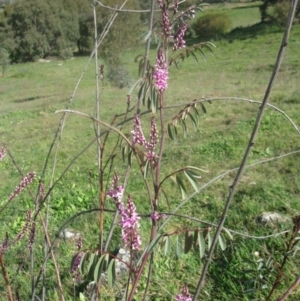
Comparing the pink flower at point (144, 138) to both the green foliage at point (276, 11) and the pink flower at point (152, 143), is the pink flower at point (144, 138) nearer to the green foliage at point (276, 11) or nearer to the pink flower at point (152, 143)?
the pink flower at point (152, 143)

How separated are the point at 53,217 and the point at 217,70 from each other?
12492mm

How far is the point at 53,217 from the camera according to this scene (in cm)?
430

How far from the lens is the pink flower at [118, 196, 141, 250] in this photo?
823 millimetres

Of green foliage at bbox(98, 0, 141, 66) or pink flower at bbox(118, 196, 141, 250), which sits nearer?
pink flower at bbox(118, 196, 141, 250)

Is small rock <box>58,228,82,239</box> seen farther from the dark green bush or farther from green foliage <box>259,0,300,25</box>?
the dark green bush

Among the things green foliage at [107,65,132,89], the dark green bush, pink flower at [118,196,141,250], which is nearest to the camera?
pink flower at [118,196,141,250]

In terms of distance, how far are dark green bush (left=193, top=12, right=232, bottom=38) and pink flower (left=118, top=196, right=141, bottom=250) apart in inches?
1117

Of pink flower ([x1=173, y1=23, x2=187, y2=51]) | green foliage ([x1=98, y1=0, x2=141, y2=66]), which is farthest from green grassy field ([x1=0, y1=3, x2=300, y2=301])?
green foliage ([x1=98, y1=0, x2=141, y2=66])

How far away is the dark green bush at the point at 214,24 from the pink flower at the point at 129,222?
93.1 feet

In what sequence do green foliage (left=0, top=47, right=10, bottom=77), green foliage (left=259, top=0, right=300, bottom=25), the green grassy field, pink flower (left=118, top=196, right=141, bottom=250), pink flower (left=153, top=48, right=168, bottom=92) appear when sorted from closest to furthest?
1. pink flower (left=118, top=196, right=141, bottom=250)
2. pink flower (left=153, top=48, right=168, bottom=92)
3. the green grassy field
4. green foliage (left=259, top=0, right=300, bottom=25)
5. green foliage (left=0, top=47, right=10, bottom=77)

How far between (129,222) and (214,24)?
29.1 metres

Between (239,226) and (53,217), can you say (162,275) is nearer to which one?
(239,226)

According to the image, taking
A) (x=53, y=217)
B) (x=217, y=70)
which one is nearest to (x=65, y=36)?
(x=217, y=70)

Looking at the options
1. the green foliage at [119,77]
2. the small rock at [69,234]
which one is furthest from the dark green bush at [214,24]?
the small rock at [69,234]
